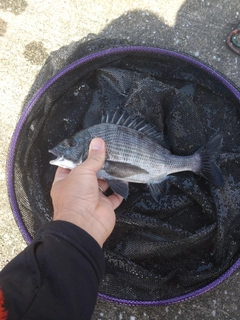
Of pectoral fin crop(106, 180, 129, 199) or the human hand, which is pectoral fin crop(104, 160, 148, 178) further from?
the human hand

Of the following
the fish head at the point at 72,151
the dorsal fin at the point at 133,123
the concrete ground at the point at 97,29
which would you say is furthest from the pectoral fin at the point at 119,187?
the concrete ground at the point at 97,29

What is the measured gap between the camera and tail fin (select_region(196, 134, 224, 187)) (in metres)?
2.55

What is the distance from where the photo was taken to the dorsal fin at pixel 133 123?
258 centimetres

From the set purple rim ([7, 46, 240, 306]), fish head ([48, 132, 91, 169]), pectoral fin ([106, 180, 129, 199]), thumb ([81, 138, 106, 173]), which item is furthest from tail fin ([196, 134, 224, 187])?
fish head ([48, 132, 91, 169])

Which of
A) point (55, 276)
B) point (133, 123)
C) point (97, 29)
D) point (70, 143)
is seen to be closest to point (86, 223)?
point (55, 276)

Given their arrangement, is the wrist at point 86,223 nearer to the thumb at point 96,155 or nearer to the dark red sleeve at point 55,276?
the dark red sleeve at point 55,276

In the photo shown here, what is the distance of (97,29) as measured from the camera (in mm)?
3221

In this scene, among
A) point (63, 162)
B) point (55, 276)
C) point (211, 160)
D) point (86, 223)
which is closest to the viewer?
point (55, 276)

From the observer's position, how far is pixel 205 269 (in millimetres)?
2654

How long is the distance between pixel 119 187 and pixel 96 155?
1.12 ft

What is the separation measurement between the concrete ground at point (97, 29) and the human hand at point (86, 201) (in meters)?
1.21

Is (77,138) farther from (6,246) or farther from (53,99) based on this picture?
(6,246)

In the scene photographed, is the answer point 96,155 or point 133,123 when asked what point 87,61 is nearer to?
point 133,123

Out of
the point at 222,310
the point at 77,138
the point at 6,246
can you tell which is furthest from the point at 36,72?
the point at 222,310
